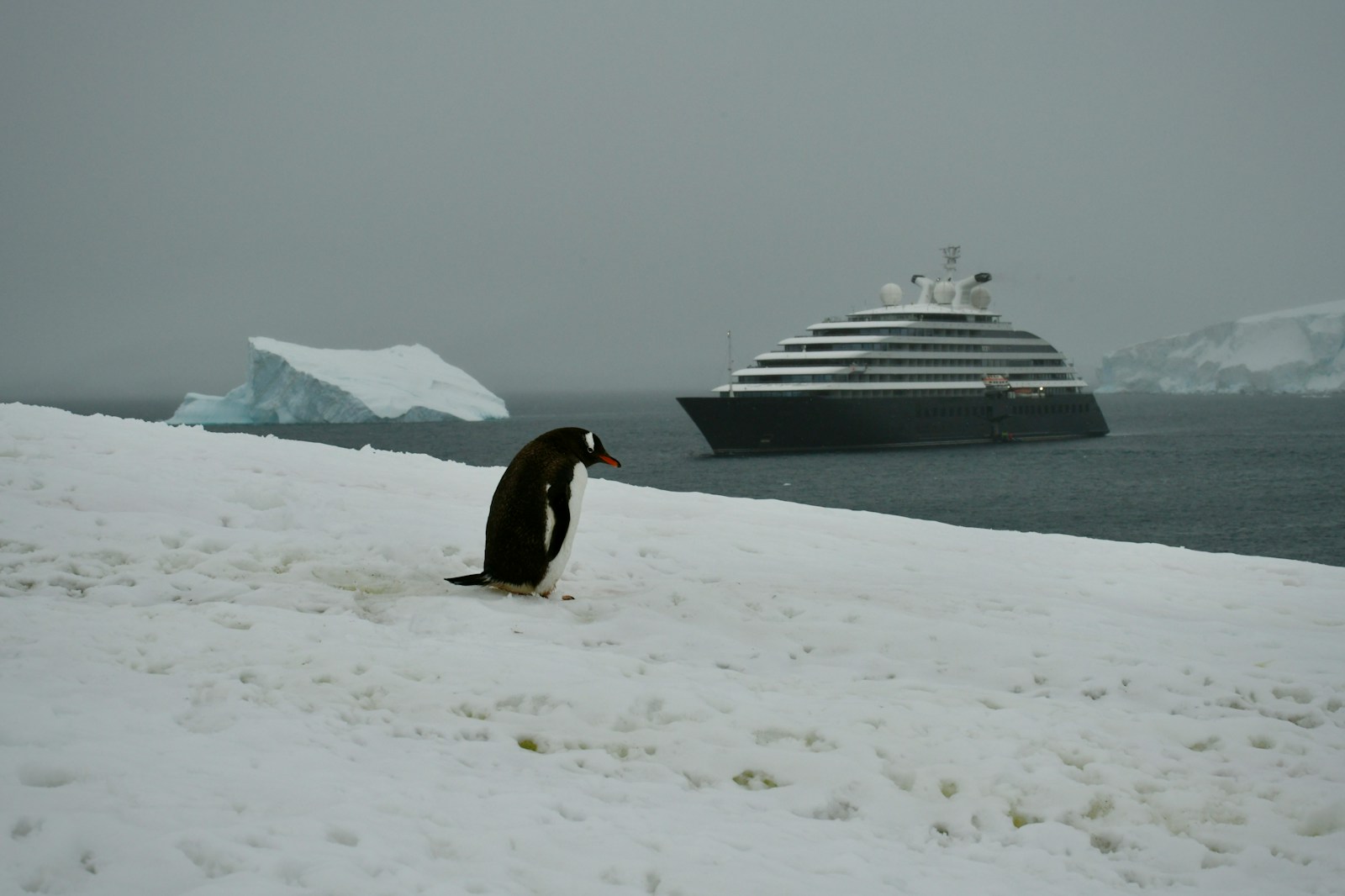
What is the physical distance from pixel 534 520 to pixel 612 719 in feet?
7.10

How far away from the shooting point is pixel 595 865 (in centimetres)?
368

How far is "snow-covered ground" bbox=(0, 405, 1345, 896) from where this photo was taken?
145 inches

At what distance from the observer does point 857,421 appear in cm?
6128

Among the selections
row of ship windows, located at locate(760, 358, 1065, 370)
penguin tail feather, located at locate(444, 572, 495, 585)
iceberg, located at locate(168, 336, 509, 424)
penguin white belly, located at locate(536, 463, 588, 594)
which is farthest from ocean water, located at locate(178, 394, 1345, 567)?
row of ship windows, located at locate(760, 358, 1065, 370)

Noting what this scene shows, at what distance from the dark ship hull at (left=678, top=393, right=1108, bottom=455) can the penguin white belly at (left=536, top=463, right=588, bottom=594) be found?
2020 inches

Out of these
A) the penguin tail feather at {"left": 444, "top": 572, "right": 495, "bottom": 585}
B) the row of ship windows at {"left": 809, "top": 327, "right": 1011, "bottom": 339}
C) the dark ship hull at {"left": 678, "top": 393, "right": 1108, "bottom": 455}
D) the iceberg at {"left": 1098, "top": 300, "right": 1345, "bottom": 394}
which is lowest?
the penguin tail feather at {"left": 444, "top": 572, "right": 495, "bottom": 585}

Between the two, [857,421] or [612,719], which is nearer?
[612,719]

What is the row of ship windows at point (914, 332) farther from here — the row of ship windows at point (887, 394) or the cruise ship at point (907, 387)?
the row of ship windows at point (887, 394)

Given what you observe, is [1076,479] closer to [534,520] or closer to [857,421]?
[857,421]

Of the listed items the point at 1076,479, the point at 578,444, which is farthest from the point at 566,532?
the point at 1076,479

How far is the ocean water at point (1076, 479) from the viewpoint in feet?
115

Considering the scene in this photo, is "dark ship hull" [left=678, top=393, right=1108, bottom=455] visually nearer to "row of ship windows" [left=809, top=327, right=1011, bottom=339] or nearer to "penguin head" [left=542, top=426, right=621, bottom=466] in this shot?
"row of ship windows" [left=809, top=327, right=1011, bottom=339]

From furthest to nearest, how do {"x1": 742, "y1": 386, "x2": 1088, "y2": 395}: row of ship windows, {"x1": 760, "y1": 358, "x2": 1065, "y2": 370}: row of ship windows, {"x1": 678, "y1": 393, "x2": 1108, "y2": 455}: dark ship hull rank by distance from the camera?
{"x1": 760, "y1": 358, "x2": 1065, "y2": 370}: row of ship windows < {"x1": 742, "y1": 386, "x2": 1088, "y2": 395}: row of ship windows < {"x1": 678, "y1": 393, "x2": 1108, "y2": 455}: dark ship hull

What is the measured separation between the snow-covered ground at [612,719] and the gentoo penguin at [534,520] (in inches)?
9.4
